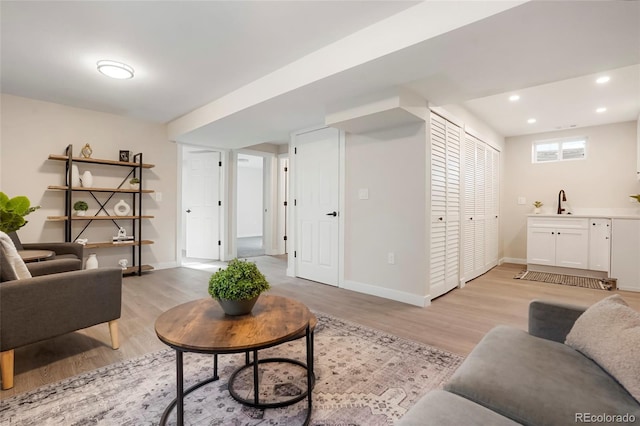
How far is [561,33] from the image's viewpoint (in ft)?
5.98

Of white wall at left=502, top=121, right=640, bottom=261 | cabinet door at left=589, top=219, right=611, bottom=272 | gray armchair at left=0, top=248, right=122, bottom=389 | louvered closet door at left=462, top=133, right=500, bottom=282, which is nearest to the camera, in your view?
gray armchair at left=0, top=248, right=122, bottom=389

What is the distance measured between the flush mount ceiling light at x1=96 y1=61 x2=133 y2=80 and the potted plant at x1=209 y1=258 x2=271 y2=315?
2523 mm

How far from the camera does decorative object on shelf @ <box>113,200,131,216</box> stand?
4352 mm

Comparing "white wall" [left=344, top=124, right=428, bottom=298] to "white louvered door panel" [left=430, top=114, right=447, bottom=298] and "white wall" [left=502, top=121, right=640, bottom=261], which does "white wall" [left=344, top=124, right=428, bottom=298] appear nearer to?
"white louvered door panel" [left=430, top=114, right=447, bottom=298]

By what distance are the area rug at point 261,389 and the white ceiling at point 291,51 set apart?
2.03 m

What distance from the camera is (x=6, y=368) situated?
1.64 m

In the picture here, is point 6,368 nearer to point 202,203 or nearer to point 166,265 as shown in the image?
point 166,265

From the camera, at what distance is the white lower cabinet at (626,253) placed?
12.4 ft

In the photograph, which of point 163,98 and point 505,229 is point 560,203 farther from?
point 163,98

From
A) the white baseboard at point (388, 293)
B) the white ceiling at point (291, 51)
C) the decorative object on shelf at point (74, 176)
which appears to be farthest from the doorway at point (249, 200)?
the white baseboard at point (388, 293)

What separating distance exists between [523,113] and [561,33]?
2935 mm

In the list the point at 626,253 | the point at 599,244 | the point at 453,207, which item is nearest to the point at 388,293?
the point at 453,207

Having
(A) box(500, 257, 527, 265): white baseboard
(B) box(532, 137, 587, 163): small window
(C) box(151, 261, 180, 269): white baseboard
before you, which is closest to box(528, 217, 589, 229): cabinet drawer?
(A) box(500, 257, 527, 265): white baseboard

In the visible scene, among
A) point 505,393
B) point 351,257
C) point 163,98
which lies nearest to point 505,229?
point 351,257
